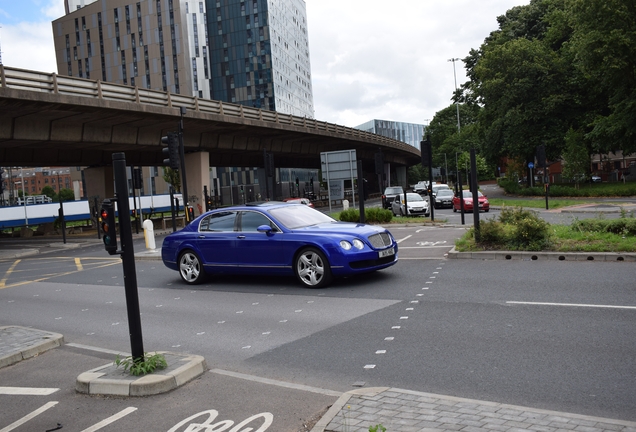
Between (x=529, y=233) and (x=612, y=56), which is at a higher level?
(x=612, y=56)

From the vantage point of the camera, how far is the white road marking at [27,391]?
631 cm

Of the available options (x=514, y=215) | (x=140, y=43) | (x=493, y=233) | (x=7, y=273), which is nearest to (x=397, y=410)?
(x=493, y=233)

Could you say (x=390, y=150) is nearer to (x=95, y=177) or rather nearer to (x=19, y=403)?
(x=95, y=177)

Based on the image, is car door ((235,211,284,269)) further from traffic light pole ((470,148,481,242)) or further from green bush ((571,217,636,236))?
green bush ((571,217,636,236))

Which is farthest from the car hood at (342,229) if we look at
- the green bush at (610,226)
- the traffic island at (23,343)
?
the green bush at (610,226)

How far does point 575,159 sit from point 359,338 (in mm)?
40404

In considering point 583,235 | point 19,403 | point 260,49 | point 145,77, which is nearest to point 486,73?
point 583,235

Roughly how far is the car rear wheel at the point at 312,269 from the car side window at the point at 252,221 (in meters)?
1.09

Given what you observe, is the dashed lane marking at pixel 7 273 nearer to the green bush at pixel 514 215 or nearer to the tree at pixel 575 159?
the green bush at pixel 514 215

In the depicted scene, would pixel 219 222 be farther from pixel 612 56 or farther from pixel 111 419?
pixel 612 56

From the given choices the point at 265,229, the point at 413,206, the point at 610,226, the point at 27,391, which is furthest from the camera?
the point at 413,206

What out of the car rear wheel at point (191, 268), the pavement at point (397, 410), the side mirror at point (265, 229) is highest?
the side mirror at point (265, 229)

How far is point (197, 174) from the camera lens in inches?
1656

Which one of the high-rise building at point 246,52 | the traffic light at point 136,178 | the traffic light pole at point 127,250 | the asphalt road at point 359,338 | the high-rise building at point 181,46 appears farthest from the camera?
the high-rise building at point 246,52
